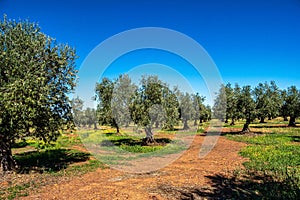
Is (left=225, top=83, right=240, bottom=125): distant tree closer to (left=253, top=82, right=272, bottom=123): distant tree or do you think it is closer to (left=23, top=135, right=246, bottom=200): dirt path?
(left=253, top=82, right=272, bottom=123): distant tree

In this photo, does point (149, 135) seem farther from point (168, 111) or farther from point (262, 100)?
point (262, 100)

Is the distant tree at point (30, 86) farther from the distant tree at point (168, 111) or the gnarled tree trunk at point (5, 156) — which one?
the distant tree at point (168, 111)

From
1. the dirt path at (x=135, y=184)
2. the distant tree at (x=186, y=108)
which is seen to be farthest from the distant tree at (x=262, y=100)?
the dirt path at (x=135, y=184)

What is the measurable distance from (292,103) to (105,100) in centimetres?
6403

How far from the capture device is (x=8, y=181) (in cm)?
1565

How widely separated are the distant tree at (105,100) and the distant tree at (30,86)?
27.4m

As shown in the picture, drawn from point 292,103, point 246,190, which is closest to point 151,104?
point 246,190

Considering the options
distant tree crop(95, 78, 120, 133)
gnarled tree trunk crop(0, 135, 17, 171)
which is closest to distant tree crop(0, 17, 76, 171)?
gnarled tree trunk crop(0, 135, 17, 171)

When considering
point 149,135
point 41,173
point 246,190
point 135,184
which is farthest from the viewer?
point 149,135

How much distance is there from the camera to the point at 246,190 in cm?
1311

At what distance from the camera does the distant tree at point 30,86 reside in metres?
14.9

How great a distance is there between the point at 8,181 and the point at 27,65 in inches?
319

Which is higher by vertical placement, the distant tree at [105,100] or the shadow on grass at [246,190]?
the distant tree at [105,100]

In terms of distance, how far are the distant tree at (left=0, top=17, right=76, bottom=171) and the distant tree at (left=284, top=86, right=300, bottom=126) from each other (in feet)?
246
